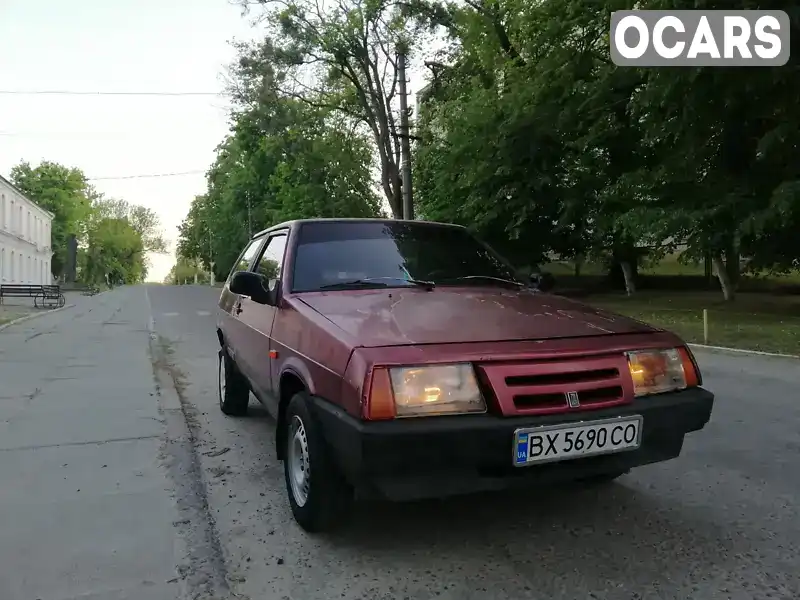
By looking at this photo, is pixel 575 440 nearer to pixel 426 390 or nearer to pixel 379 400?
pixel 426 390

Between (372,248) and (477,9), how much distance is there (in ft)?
75.9

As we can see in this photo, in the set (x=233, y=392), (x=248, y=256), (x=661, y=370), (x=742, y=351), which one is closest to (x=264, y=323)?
(x=248, y=256)

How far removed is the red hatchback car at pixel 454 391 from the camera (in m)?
2.88

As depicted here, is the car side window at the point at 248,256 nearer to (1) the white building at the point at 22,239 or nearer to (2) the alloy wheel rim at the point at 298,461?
(2) the alloy wheel rim at the point at 298,461

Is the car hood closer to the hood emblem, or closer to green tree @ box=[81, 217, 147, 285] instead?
the hood emblem

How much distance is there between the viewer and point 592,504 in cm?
385

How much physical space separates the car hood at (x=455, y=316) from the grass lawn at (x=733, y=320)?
8987 mm

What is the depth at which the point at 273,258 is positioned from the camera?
4.78 metres

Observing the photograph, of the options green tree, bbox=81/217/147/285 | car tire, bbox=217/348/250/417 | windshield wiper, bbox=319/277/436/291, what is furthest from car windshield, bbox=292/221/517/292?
green tree, bbox=81/217/147/285

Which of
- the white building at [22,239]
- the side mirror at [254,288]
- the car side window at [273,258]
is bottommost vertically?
the side mirror at [254,288]

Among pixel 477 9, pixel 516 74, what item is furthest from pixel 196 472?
pixel 477 9

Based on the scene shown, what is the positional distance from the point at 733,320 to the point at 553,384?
1556 centimetres

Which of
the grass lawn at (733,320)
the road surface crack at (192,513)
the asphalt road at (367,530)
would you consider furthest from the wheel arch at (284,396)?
the grass lawn at (733,320)

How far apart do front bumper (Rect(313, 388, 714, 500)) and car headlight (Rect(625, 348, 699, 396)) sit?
229 millimetres
